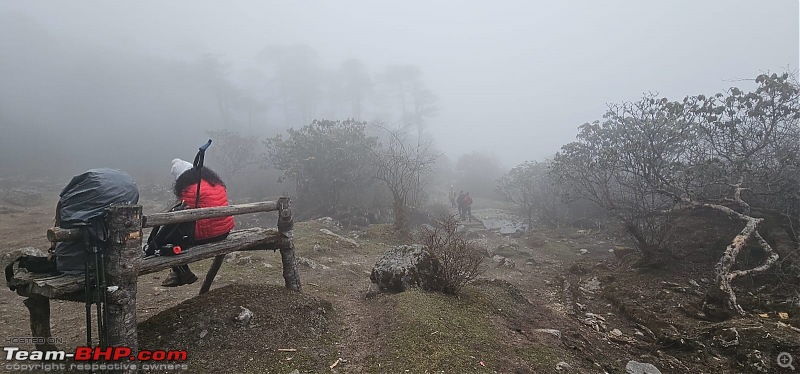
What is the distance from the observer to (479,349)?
3.91m

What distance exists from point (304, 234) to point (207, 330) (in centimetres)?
797

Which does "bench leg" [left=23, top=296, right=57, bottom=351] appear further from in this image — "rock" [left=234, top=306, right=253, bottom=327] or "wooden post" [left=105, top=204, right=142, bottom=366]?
"rock" [left=234, top=306, right=253, bottom=327]

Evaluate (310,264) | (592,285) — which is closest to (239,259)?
(310,264)

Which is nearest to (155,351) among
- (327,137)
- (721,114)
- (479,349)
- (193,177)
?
(193,177)

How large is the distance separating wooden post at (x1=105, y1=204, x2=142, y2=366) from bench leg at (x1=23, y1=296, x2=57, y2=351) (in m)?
1.03

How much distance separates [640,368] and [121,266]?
5432 millimetres

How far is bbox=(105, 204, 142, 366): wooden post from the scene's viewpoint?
302 cm

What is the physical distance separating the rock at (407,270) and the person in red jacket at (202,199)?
261 cm

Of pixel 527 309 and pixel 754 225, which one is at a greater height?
pixel 754 225

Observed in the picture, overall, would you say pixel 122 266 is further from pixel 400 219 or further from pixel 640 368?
pixel 400 219

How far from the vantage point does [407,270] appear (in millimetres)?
5957

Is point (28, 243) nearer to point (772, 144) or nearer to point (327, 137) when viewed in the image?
point (327, 137)

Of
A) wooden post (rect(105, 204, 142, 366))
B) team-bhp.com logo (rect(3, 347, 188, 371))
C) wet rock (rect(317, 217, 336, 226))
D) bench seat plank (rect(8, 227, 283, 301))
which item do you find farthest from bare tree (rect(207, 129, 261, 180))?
wooden post (rect(105, 204, 142, 366))

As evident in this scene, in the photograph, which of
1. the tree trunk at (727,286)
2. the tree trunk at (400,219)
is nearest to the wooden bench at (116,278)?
the tree trunk at (727,286)
